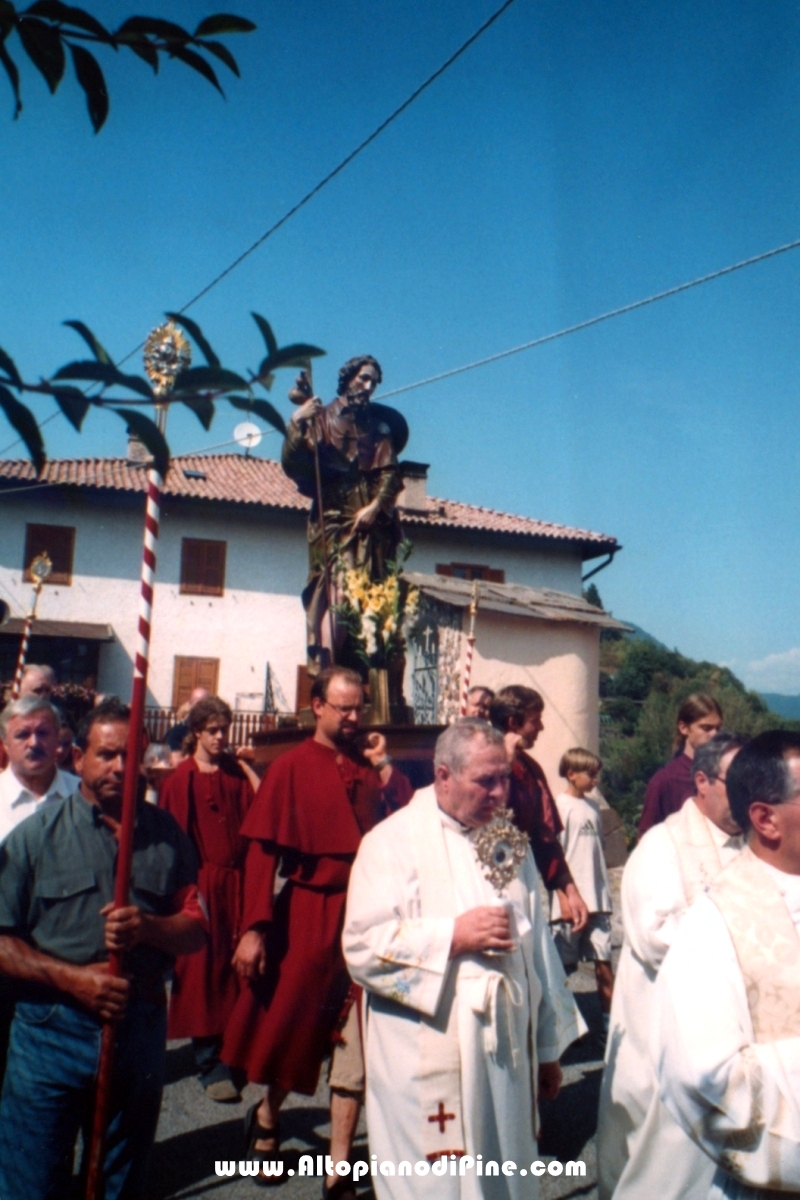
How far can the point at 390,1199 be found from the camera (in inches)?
120

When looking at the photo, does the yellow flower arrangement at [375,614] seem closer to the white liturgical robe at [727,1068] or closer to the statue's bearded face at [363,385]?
the statue's bearded face at [363,385]

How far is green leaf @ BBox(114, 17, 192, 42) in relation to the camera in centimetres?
165

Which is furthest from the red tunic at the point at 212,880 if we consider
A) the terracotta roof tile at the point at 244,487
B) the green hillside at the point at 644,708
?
the terracotta roof tile at the point at 244,487

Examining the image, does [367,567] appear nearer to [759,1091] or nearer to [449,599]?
[759,1091]

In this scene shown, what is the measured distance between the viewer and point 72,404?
156cm

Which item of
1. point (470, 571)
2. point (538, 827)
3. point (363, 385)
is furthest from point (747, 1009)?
point (470, 571)

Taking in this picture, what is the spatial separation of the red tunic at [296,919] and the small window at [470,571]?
940 inches

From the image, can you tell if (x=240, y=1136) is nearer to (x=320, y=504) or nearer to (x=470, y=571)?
(x=320, y=504)

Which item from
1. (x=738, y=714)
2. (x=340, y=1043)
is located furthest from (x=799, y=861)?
(x=738, y=714)

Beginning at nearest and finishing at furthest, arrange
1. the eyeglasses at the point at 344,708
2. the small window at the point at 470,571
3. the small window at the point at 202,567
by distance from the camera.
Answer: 1. the eyeglasses at the point at 344,708
2. the small window at the point at 202,567
3. the small window at the point at 470,571

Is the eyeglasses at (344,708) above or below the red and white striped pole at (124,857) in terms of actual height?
above

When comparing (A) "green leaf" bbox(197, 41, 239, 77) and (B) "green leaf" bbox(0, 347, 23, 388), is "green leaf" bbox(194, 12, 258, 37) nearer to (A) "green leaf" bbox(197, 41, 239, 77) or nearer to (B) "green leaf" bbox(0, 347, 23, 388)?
(A) "green leaf" bbox(197, 41, 239, 77)

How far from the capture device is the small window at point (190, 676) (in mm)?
25891

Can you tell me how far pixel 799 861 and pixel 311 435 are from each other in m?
5.77
